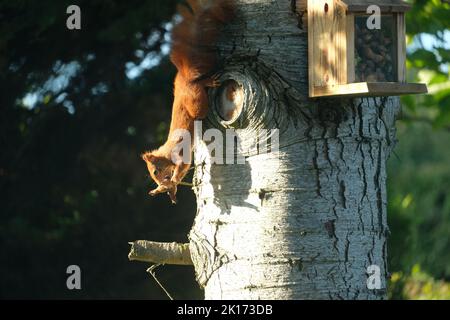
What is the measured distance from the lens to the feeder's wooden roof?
2117 mm

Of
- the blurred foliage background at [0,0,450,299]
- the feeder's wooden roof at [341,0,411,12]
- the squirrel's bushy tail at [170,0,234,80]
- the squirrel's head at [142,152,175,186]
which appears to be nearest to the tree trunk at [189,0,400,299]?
the squirrel's bushy tail at [170,0,234,80]

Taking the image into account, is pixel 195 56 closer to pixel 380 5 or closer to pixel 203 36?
pixel 203 36

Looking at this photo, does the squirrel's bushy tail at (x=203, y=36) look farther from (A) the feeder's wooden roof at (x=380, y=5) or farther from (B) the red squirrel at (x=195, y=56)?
(A) the feeder's wooden roof at (x=380, y=5)

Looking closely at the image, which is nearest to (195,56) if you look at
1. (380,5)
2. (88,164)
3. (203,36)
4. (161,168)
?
(203,36)

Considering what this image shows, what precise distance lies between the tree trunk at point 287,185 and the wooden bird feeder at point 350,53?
0.04m

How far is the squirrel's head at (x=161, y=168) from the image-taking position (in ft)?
7.91

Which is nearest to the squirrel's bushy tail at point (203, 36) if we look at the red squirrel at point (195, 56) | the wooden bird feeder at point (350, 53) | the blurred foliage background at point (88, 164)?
the red squirrel at point (195, 56)

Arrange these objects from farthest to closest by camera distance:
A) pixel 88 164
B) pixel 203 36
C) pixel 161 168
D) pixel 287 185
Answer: pixel 88 164, pixel 161 168, pixel 203 36, pixel 287 185

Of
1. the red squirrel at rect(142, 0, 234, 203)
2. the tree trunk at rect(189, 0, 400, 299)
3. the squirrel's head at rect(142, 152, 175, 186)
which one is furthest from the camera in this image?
the squirrel's head at rect(142, 152, 175, 186)

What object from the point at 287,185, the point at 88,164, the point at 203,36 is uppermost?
the point at 203,36

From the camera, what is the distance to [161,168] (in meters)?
2.44

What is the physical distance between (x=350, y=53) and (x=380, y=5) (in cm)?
18

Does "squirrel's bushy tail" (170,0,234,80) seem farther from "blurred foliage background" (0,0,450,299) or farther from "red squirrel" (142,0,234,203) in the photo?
"blurred foliage background" (0,0,450,299)

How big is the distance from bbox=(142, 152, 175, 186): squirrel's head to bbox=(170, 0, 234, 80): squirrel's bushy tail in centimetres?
30
